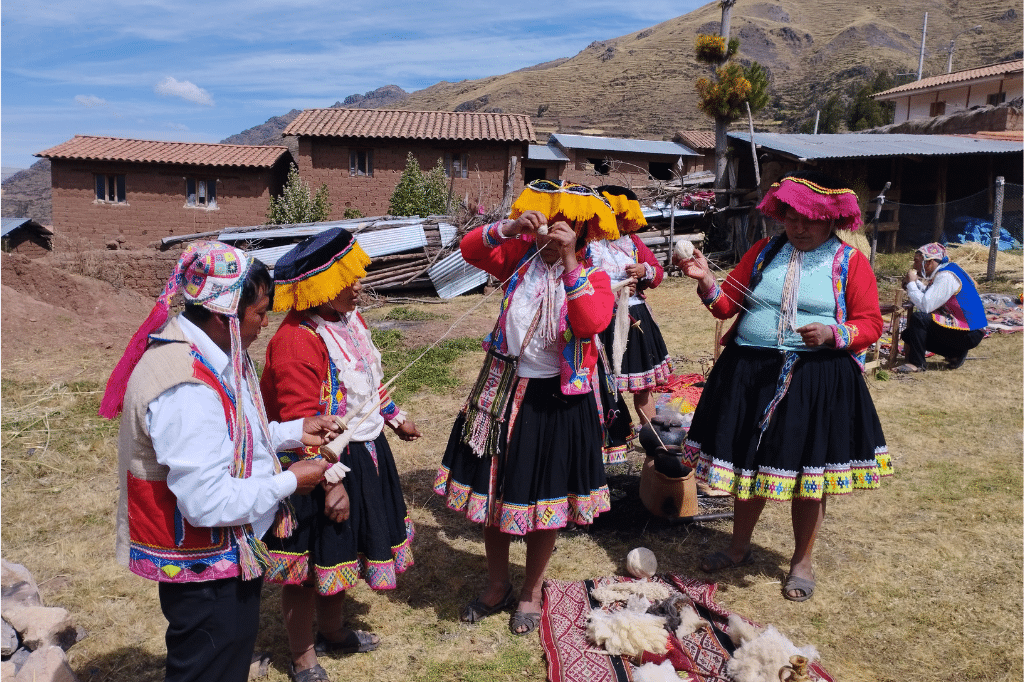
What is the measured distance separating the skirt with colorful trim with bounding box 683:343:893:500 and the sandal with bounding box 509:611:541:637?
108 cm

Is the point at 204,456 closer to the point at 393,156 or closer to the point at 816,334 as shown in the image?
the point at 816,334

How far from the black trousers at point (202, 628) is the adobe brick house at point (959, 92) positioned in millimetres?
30602

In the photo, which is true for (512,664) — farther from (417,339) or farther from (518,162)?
(518,162)

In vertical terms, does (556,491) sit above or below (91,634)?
above

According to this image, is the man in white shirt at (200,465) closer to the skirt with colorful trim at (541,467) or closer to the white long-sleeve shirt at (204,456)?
the white long-sleeve shirt at (204,456)

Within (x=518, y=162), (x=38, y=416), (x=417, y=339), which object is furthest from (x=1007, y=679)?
(x=518, y=162)

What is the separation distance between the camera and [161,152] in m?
21.7

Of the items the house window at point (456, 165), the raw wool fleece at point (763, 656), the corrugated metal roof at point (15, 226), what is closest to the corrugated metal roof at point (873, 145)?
the house window at point (456, 165)

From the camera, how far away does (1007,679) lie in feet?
9.86

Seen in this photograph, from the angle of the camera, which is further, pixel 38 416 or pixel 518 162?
pixel 518 162

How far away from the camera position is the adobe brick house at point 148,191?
21078mm

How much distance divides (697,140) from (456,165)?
479 inches

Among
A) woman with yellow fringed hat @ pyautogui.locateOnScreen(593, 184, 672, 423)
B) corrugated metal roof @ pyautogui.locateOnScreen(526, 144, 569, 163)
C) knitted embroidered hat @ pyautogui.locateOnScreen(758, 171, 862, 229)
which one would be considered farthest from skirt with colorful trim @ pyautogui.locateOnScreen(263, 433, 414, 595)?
corrugated metal roof @ pyautogui.locateOnScreen(526, 144, 569, 163)

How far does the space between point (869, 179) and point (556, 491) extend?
17.2 metres
